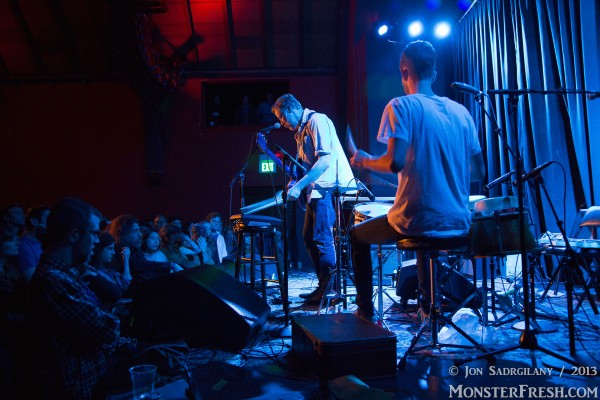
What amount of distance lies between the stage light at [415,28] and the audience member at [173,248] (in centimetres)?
510

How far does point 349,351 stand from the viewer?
226 centimetres

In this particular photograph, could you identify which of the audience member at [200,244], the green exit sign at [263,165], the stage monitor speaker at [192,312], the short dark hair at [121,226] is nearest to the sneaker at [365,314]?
the stage monitor speaker at [192,312]

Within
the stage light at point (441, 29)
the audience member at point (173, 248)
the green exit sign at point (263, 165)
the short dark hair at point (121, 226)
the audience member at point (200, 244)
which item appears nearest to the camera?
the short dark hair at point (121, 226)

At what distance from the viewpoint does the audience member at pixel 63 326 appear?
70.2 inches

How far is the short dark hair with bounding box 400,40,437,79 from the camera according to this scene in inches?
104

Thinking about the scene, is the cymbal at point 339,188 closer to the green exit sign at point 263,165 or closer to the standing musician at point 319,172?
the standing musician at point 319,172

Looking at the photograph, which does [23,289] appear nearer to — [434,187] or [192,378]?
[192,378]

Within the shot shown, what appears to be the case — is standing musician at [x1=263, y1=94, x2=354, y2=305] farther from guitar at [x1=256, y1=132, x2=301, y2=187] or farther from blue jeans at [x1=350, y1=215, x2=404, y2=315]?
blue jeans at [x1=350, y1=215, x2=404, y2=315]

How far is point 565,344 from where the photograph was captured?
9.70 feet

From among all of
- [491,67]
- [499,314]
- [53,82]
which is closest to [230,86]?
[53,82]

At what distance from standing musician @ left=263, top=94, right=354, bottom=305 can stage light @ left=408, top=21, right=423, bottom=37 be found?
167 inches

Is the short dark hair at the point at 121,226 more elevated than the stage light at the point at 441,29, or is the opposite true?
the stage light at the point at 441,29

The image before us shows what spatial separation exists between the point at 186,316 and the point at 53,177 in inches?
396

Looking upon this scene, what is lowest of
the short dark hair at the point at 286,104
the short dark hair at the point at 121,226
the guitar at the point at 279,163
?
the short dark hair at the point at 121,226
